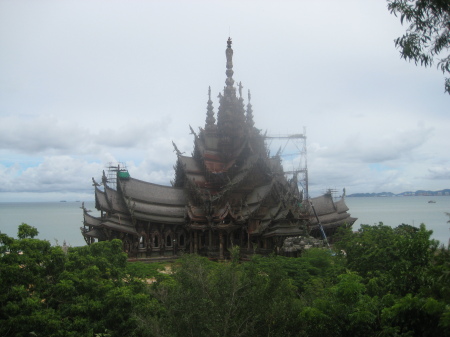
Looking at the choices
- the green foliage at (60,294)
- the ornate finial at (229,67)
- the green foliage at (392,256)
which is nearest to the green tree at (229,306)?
the green foliage at (60,294)

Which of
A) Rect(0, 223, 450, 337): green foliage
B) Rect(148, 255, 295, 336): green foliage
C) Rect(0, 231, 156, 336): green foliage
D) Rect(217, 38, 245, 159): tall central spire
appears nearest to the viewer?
Rect(0, 223, 450, 337): green foliage

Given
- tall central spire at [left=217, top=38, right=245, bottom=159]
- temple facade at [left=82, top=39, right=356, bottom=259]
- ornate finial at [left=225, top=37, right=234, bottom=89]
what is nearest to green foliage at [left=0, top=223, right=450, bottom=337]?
temple facade at [left=82, top=39, right=356, bottom=259]

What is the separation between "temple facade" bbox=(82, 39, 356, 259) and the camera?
30.4 meters

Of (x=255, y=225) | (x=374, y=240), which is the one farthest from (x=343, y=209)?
(x=374, y=240)

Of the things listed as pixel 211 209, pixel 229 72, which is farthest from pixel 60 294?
pixel 229 72

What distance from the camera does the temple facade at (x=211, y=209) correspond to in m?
30.4

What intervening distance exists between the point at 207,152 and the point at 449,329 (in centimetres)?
3250

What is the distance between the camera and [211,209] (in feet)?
107

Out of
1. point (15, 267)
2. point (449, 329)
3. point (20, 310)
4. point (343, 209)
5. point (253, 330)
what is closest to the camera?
point (449, 329)

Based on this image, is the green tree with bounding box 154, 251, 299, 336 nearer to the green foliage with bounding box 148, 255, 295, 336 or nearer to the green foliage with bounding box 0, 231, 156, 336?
the green foliage with bounding box 148, 255, 295, 336

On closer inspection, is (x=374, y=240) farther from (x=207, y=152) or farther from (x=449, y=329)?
(x=207, y=152)

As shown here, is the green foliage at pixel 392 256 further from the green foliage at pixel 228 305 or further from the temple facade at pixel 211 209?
the temple facade at pixel 211 209

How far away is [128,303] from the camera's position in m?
12.7

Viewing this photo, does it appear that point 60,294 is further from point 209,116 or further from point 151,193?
point 209,116
